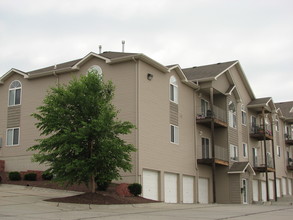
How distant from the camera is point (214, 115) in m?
35.0

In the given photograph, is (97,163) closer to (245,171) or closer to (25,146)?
(25,146)

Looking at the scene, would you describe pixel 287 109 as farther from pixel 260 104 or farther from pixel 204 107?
pixel 204 107

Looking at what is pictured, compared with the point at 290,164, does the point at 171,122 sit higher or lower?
higher

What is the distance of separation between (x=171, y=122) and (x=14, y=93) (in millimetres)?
12273

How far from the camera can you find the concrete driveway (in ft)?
54.4

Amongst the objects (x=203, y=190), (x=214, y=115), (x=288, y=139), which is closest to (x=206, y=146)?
(x=214, y=115)

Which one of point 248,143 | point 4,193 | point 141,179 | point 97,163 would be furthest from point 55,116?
point 248,143

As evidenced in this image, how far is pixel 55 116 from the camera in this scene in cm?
2206

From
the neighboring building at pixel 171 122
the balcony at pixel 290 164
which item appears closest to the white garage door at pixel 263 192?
the neighboring building at pixel 171 122

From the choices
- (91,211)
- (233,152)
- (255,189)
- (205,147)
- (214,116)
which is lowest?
(91,211)

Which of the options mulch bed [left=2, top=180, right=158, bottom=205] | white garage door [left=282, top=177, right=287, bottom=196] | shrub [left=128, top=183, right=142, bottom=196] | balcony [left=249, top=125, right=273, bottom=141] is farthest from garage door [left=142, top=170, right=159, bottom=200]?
white garage door [left=282, top=177, right=287, bottom=196]

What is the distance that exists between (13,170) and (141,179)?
10.7 m

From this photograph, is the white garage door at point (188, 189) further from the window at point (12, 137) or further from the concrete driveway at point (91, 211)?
the window at point (12, 137)

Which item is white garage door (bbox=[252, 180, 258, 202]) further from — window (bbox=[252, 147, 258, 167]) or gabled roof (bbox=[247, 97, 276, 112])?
gabled roof (bbox=[247, 97, 276, 112])
